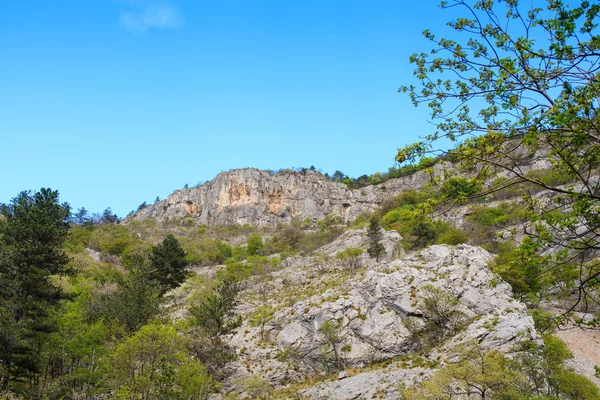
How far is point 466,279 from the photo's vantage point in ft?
115

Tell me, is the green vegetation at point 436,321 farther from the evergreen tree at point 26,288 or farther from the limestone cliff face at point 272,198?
the limestone cliff face at point 272,198

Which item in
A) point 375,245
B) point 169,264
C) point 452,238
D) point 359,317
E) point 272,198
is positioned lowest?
point 359,317

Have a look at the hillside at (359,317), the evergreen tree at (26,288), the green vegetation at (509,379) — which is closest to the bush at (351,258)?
the hillside at (359,317)

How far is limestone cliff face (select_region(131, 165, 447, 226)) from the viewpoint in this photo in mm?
114688

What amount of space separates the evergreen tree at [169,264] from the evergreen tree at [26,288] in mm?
21407

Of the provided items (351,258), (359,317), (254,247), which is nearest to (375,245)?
(351,258)

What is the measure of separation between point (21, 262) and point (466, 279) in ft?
106

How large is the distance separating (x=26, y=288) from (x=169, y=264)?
2474 centimetres

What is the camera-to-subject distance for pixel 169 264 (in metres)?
47.8

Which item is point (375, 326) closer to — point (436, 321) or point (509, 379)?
point (436, 321)

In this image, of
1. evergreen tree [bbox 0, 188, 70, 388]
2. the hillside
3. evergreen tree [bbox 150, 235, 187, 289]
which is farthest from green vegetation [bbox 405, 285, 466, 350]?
evergreen tree [bbox 150, 235, 187, 289]

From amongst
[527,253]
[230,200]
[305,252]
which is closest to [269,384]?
[527,253]

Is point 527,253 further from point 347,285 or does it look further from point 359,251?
point 359,251

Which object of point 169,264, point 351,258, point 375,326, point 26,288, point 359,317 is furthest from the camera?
point 351,258
